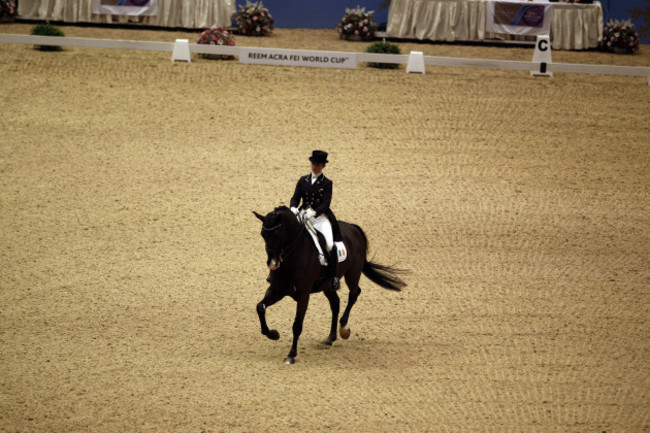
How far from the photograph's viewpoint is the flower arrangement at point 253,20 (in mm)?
24891

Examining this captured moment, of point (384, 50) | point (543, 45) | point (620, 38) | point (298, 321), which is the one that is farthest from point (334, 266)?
point (620, 38)

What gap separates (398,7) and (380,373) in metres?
18.2

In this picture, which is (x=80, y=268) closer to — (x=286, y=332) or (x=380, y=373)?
(x=286, y=332)

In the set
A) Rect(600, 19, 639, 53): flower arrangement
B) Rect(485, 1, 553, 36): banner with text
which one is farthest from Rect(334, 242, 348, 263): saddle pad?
Rect(600, 19, 639, 53): flower arrangement

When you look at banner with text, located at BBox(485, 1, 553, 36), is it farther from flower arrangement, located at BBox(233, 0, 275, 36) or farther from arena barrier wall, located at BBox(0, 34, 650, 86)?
flower arrangement, located at BBox(233, 0, 275, 36)

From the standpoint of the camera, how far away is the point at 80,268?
39.4 ft

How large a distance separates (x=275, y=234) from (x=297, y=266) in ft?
2.02

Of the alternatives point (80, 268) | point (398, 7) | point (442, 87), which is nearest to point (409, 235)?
point (80, 268)

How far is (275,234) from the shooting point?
842 cm

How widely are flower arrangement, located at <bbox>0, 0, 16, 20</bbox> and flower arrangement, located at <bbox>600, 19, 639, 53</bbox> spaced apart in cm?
1869

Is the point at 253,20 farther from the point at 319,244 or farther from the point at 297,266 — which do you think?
the point at 297,266

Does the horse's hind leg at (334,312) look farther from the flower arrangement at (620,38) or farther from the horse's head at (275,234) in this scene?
the flower arrangement at (620,38)

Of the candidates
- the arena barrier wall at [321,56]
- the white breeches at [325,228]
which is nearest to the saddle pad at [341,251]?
the white breeches at [325,228]

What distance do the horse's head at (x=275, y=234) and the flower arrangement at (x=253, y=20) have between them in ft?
57.3
